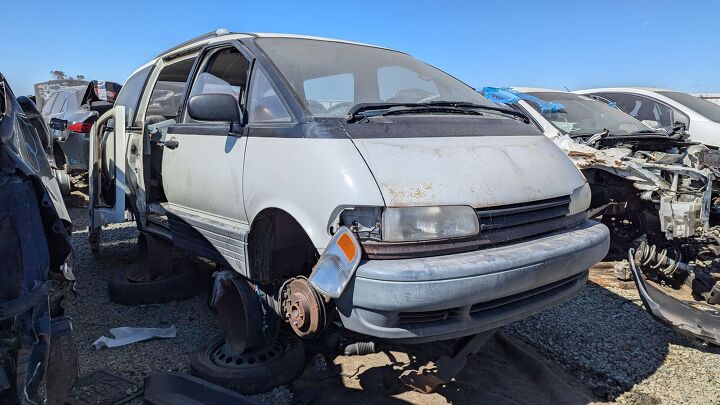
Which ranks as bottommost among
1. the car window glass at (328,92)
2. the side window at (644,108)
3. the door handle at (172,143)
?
the door handle at (172,143)

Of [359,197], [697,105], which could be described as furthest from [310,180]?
[697,105]

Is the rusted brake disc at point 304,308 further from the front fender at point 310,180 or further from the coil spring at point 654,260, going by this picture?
the coil spring at point 654,260

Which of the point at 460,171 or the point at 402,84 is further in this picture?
the point at 402,84

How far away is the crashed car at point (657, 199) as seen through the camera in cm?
453

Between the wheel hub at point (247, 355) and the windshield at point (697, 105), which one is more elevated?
the windshield at point (697, 105)

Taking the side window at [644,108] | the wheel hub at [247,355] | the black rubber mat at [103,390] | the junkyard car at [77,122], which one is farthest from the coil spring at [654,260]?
the junkyard car at [77,122]

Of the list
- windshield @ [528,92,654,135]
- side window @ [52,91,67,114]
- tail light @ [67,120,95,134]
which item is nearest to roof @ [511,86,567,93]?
windshield @ [528,92,654,135]

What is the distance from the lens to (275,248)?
9.20ft

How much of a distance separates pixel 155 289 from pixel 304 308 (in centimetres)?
217

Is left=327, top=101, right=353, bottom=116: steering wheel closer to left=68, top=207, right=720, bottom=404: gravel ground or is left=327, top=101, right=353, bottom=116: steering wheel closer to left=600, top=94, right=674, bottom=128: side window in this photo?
left=68, top=207, right=720, bottom=404: gravel ground

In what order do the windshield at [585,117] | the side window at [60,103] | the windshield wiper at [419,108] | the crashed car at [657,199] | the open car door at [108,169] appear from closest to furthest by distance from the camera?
the windshield wiper at [419,108] < the open car door at [108,169] < the crashed car at [657,199] < the windshield at [585,117] < the side window at [60,103]

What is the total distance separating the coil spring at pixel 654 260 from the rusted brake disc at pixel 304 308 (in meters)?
3.59

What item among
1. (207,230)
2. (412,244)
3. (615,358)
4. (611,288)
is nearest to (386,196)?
(412,244)

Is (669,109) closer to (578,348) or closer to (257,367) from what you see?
(578,348)
